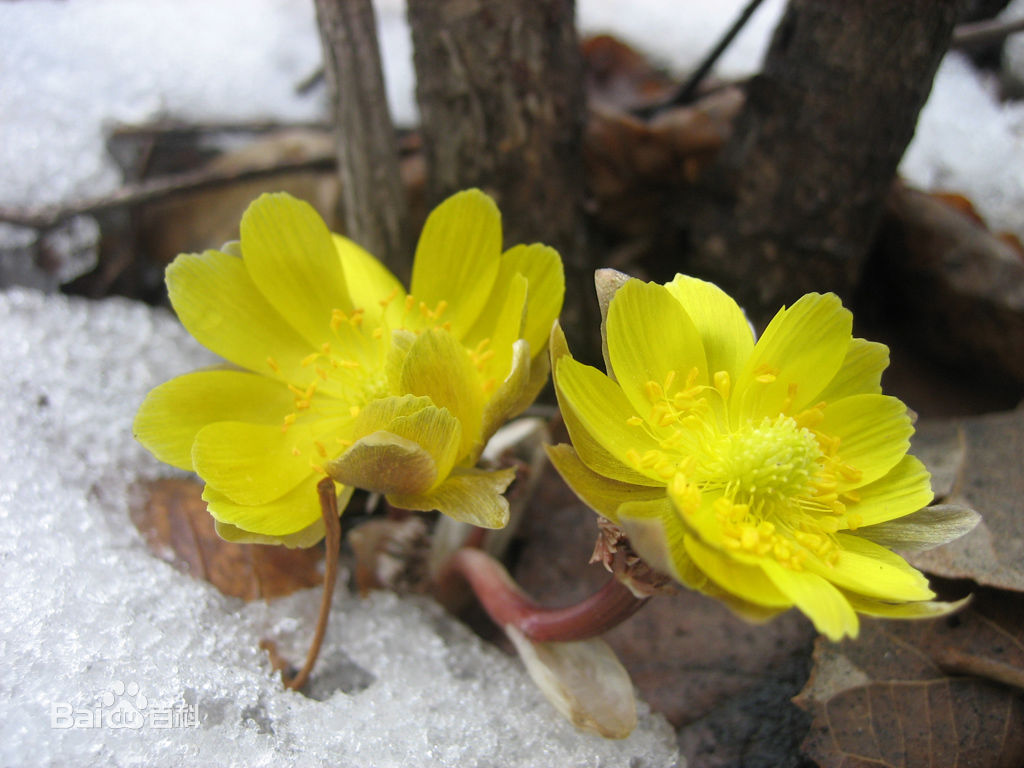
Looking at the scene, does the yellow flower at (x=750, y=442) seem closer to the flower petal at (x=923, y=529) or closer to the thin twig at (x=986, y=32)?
the flower petal at (x=923, y=529)

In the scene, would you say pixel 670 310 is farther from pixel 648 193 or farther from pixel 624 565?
pixel 648 193

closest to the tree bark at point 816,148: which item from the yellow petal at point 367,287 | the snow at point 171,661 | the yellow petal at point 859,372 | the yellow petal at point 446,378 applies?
the yellow petal at point 859,372

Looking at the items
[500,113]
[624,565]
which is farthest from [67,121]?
[624,565]

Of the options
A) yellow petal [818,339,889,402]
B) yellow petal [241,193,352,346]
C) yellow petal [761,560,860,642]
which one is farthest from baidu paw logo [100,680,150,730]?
yellow petal [818,339,889,402]

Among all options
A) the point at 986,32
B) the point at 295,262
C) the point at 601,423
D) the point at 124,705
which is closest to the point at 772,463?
the point at 601,423

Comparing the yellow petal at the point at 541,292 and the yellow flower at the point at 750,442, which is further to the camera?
the yellow petal at the point at 541,292

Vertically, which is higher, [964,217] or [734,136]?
[734,136]

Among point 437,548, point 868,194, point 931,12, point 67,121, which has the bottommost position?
point 437,548

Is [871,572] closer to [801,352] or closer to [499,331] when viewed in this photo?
[801,352]
